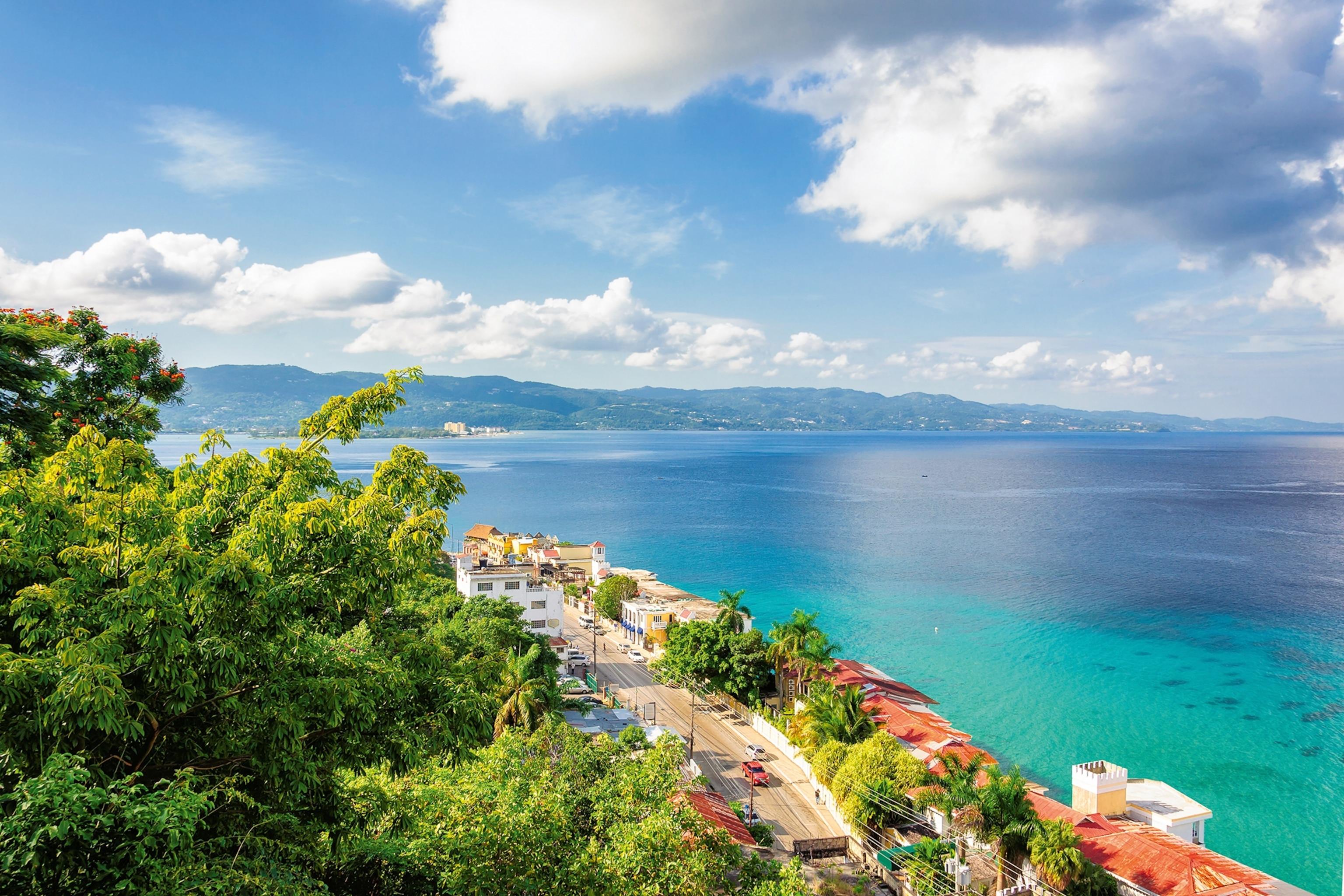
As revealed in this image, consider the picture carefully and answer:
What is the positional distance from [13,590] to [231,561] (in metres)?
2.07

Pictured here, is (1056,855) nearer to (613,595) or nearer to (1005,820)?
(1005,820)

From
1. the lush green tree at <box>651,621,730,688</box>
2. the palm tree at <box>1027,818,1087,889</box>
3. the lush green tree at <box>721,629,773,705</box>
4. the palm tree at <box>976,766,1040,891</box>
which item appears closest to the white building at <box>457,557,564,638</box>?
the lush green tree at <box>651,621,730,688</box>

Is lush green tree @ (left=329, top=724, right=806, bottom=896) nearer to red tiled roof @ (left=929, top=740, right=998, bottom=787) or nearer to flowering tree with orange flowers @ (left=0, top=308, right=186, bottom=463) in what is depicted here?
flowering tree with orange flowers @ (left=0, top=308, right=186, bottom=463)

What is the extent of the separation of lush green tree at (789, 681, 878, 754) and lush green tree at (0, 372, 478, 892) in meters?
21.6

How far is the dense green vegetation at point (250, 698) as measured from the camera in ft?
17.0

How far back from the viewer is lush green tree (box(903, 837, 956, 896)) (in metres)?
20.2

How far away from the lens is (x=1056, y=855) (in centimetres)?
1855

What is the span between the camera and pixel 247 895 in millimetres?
6016

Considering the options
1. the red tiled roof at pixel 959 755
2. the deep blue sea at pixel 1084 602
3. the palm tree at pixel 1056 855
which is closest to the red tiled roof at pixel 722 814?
the palm tree at pixel 1056 855

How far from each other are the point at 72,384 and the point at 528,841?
11452 millimetres

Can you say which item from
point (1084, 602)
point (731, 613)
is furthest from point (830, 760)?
point (1084, 602)

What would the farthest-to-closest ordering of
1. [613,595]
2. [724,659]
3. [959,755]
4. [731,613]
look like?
[613,595]
[731,613]
[724,659]
[959,755]

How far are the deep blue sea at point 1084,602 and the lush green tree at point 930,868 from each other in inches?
476

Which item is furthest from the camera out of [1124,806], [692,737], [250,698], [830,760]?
[692,737]
